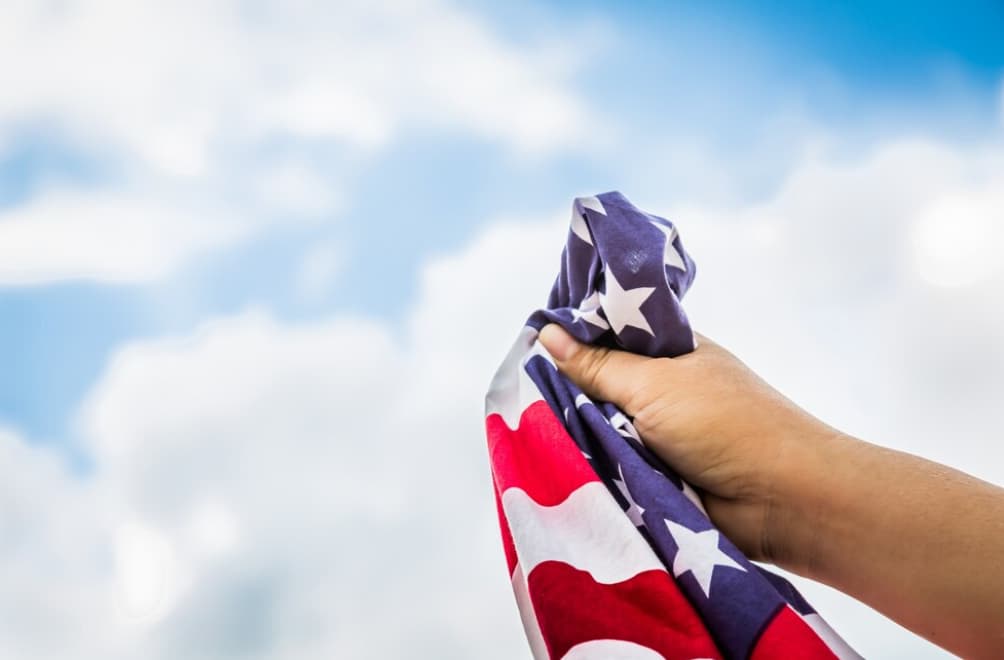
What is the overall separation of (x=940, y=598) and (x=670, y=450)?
1.11ft

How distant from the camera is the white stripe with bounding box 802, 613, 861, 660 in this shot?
2.55ft

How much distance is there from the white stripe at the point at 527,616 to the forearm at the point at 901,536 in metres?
0.34

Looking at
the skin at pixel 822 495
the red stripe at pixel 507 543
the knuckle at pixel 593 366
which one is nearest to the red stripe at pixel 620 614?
the red stripe at pixel 507 543

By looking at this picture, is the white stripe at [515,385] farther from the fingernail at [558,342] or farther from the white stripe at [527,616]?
the white stripe at [527,616]

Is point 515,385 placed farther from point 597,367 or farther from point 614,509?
point 614,509

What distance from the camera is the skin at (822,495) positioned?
0.76 m

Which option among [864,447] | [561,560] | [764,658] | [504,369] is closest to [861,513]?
[864,447]

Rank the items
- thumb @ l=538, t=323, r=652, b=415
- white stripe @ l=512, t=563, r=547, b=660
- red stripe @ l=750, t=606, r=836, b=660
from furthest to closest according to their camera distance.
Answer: thumb @ l=538, t=323, r=652, b=415
white stripe @ l=512, t=563, r=547, b=660
red stripe @ l=750, t=606, r=836, b=660

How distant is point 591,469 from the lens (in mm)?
914

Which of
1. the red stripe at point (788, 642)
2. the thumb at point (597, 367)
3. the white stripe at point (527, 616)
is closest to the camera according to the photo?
the red stripe at point (788, 642)

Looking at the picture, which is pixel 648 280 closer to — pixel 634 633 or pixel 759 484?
pixel 759 484

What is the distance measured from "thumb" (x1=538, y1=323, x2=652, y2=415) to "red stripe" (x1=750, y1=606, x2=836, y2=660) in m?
0.34

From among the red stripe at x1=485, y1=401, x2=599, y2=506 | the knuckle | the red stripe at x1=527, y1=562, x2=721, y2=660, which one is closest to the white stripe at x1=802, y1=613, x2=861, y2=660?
the red stripe at x1=527, y1=562, x2=721, y2=660

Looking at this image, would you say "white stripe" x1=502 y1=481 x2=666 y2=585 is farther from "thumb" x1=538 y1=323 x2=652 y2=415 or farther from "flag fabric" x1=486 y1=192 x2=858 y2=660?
"thumb" x1=538 y1=323 x2=652 y2=415
